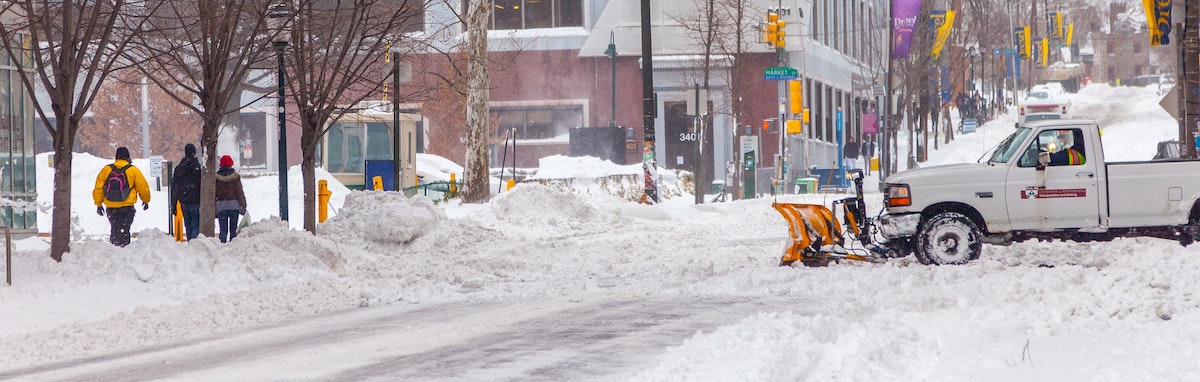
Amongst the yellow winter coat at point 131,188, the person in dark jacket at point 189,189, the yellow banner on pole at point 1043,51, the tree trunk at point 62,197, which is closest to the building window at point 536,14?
the person in dark jacket at point 189,189

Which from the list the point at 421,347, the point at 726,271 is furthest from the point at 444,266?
the point at 421,347

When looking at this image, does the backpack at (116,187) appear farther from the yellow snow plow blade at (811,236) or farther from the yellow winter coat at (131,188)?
the yellow snow plow blade at (811,236)

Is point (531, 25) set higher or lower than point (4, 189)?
higher

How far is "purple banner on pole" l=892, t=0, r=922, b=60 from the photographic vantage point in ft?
150

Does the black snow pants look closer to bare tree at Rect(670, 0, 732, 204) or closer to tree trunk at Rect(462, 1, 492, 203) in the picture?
tree trunk at Rect(462, 1, 492, 203)

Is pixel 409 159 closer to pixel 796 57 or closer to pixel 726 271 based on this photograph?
pixel 726 271

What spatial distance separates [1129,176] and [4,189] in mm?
16234

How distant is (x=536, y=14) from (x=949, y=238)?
4236 centimetres

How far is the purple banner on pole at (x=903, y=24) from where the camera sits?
150 feet

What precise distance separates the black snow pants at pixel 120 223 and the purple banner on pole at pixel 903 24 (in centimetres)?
3208

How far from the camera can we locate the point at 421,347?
9.89m

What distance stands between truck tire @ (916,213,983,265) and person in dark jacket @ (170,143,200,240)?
34.8 ft

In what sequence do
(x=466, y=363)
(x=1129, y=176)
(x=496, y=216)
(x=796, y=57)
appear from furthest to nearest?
(x=796, y=57) → (x=496, y=216) → (x=1129, y=176) → (x=466, y=363)

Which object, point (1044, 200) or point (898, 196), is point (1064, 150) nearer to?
point (1044, 200)
